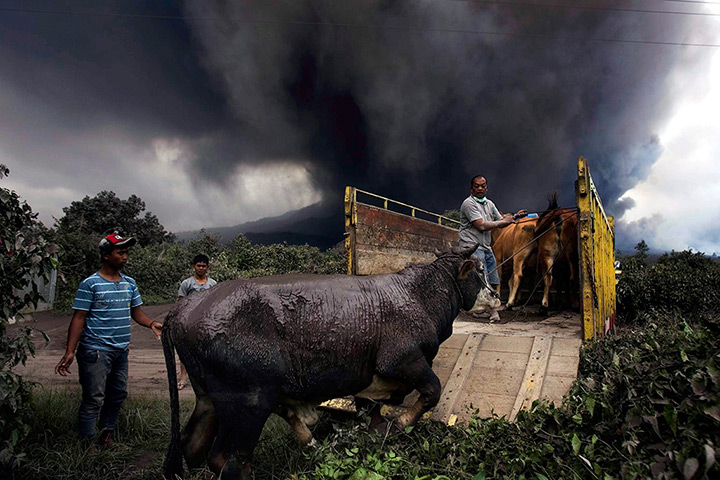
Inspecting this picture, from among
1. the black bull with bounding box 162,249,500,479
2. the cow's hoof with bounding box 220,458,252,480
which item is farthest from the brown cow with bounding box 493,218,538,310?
the cow's hoof with bounding box 220,458,252,480

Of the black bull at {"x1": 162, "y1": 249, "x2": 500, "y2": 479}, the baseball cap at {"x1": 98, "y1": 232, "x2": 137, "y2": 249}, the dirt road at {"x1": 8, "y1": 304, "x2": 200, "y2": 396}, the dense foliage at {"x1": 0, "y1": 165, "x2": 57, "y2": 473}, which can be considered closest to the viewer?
the black bull at {"x1": 162, "y1": 249, "x2": 500, "y2": 479}

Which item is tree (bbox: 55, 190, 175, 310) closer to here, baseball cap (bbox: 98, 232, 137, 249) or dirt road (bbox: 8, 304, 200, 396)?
dirt road (bbox: 8, 304, 200, 396)

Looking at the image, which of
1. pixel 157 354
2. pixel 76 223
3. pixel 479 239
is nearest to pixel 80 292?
pixel 479 239

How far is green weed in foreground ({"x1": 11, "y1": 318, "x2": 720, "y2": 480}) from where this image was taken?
182 centimetres

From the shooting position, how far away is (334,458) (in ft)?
7.64

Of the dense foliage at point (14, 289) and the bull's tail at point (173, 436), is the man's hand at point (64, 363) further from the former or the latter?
the bull's tail at point (173, 436)

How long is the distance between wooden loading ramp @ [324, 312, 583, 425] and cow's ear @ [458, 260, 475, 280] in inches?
39.0

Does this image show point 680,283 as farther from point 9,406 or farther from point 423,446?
point 9,406

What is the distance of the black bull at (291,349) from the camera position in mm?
2387

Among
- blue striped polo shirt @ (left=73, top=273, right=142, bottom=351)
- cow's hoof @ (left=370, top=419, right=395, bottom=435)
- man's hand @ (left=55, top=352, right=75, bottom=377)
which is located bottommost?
cow's hoof @ (left=370, top=419, right=395, bottom=435)

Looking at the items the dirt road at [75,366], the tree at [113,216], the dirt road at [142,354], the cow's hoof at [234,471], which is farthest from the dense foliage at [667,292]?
the tree at [113,216]

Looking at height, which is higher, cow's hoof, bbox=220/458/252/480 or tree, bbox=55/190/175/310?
tree, bbox=55/190/175/310

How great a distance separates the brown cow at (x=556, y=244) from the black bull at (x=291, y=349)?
3.49 meters

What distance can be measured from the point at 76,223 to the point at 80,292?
24464 mm
